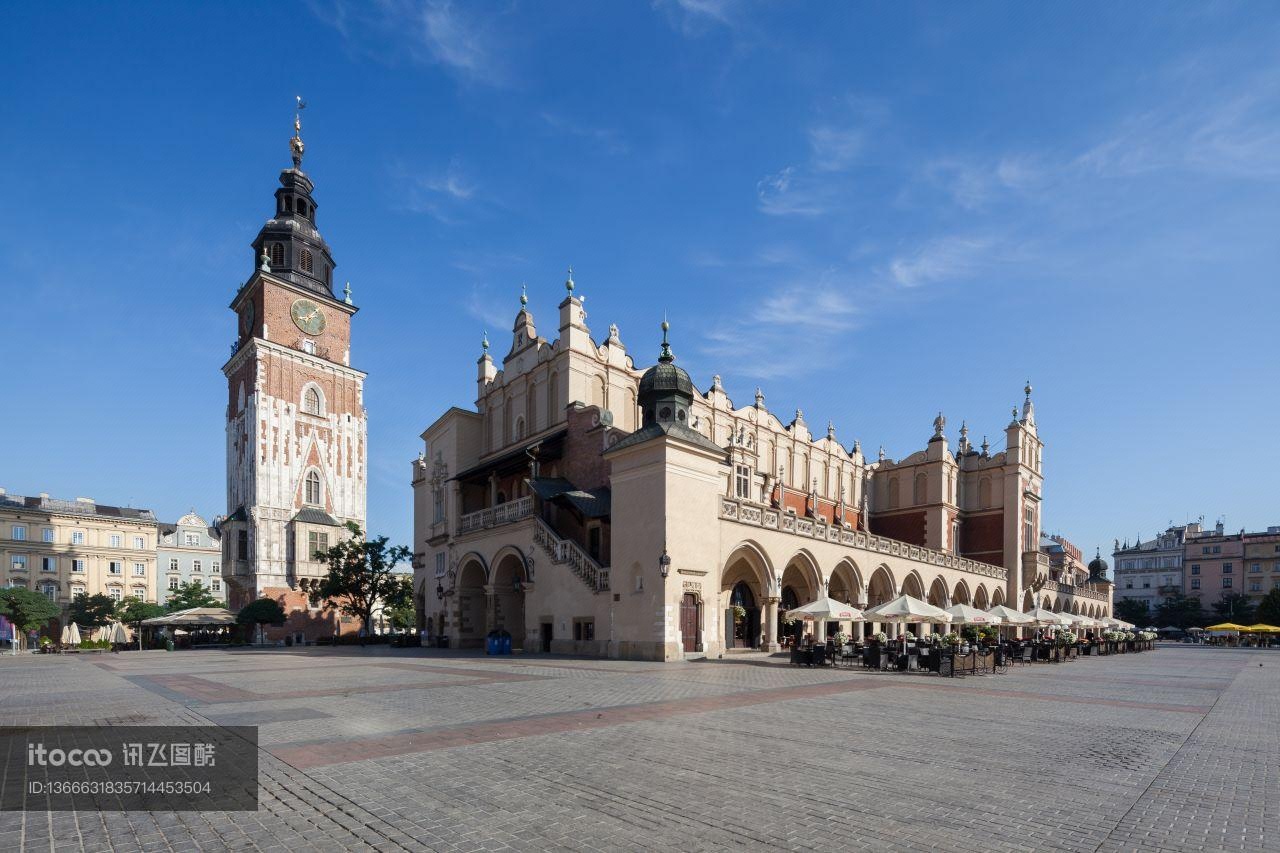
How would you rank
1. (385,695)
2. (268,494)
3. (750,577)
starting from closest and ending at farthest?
1. (385,695)
2. (750,577)
3. (268,494)

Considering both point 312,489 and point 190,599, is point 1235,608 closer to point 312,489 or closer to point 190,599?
point 312,489

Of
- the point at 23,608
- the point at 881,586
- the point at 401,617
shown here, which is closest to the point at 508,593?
the point at 881,586

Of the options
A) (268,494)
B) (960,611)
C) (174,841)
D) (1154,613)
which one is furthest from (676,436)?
(1154,613)

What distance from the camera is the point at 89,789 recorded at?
294 inches

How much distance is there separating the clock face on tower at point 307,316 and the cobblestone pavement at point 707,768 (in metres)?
50.3

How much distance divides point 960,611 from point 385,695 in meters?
23.4

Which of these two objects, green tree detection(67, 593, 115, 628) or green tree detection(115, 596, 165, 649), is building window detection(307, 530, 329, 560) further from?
green tree detection(67, 593, 115, 628)

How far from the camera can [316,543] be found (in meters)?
59.2

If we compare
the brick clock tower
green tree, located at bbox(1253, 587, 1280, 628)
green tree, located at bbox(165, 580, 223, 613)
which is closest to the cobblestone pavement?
the brick clock tower

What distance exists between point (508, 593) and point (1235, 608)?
104684mm

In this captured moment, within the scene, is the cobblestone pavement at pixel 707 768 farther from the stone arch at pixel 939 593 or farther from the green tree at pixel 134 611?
the green tree at pixel 134 611

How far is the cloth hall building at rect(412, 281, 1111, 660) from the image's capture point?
1078 inches

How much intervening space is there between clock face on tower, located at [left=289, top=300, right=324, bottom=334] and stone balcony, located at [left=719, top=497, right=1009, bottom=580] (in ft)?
156

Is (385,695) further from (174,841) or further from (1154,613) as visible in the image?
(1154,613)
